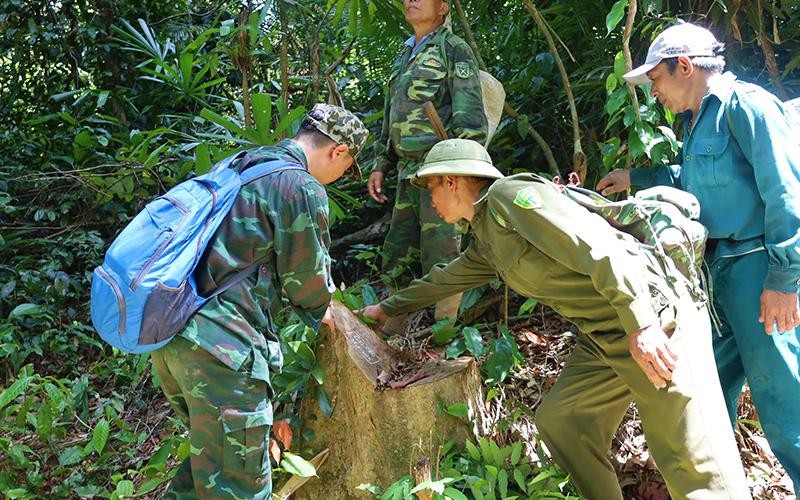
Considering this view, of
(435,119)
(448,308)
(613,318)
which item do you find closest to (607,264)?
(613,318)

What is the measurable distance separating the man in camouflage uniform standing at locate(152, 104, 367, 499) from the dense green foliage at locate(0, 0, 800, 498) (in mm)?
696

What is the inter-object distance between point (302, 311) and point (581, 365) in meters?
1.19

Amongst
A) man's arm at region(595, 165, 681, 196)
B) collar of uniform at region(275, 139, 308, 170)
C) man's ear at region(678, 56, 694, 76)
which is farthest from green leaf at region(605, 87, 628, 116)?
collar of uniform at region(275, 139, 308, 170)

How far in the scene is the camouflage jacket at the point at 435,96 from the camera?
4.20 metres

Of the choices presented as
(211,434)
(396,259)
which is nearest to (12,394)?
(211,434)

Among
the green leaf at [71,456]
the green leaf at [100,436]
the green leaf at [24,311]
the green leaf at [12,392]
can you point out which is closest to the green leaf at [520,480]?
the green leaf at [100,436]

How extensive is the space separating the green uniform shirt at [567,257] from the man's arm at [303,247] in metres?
0.64

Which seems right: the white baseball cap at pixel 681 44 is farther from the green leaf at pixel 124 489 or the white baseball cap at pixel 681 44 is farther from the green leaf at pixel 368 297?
the green leaf at pixel 124 489

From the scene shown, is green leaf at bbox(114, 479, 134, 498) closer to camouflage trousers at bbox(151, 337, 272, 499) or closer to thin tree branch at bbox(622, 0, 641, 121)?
camouflage trousers at bbox(151, 337, 272, 499)

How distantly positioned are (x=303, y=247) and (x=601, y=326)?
1166mm

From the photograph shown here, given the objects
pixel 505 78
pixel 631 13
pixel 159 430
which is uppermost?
pixel 631 13

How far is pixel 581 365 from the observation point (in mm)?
3094

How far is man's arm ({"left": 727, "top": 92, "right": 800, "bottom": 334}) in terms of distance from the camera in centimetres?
277

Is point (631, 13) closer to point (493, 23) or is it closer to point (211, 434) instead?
point (493, 23)
